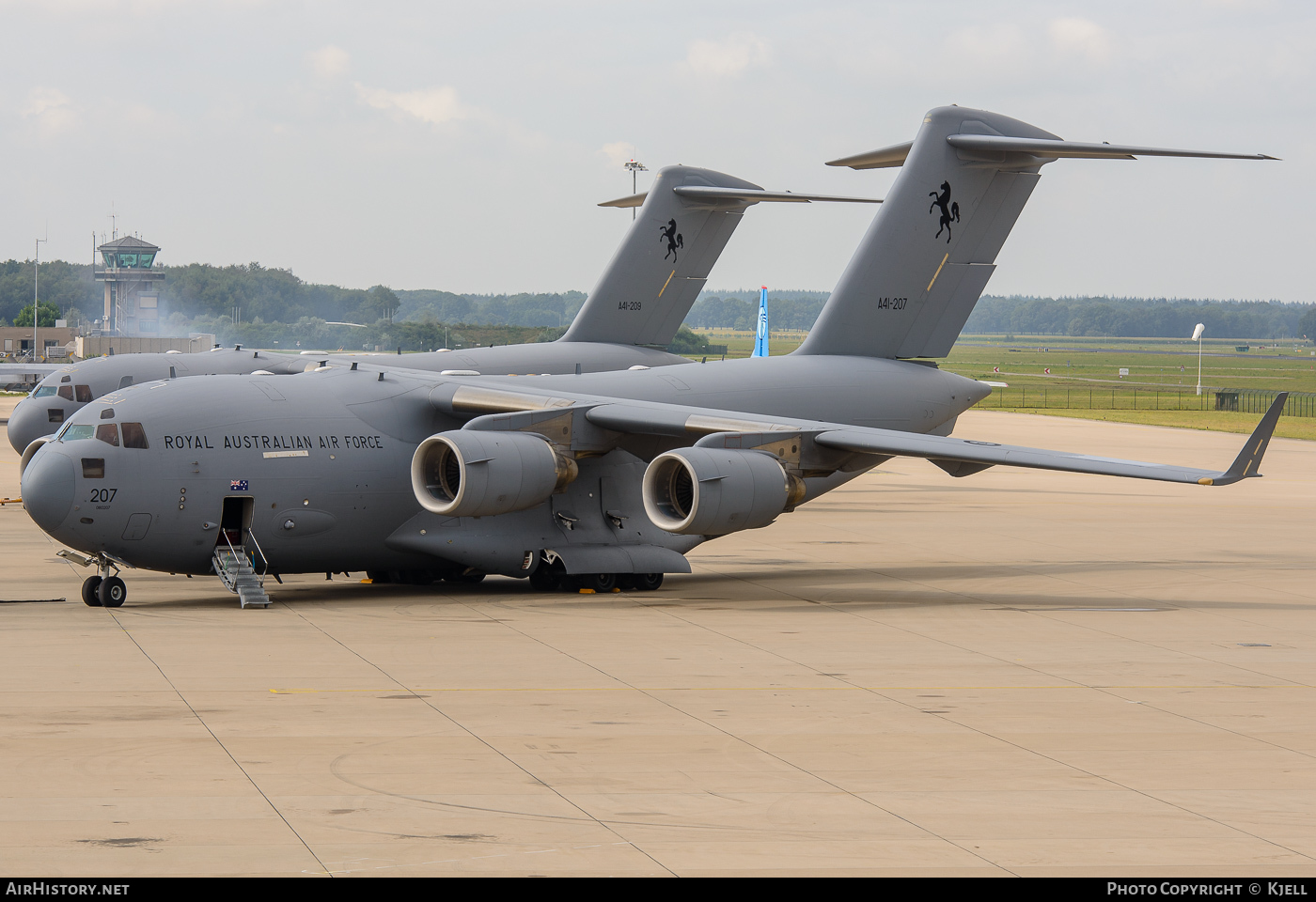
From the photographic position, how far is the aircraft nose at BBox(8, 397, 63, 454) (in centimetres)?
2844

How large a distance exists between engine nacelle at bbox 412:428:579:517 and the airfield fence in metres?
52.3

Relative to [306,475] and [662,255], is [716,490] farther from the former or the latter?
[662,255]

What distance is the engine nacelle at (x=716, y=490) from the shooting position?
58.1 feet

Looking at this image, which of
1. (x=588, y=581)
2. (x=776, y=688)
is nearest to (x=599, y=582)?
(x=588, y=581)

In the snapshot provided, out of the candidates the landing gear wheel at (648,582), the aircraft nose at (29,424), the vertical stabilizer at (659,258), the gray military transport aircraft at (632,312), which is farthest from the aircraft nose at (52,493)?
the vertical stabilizer at (659,258)

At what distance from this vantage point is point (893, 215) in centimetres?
2300

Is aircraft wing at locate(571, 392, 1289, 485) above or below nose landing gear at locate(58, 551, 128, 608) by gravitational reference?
above

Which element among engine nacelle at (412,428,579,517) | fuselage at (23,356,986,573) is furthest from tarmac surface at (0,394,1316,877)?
engine nacelle at (412,428,579,517)

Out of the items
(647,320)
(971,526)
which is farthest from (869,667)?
(647,320)

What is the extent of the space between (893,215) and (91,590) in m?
12.4

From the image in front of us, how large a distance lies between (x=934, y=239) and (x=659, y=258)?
315 inches

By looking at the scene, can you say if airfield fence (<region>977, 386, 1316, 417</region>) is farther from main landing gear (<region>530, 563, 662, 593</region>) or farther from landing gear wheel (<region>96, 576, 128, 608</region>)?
landing gear wheel (<region>96, 576, 128, 608</region>)

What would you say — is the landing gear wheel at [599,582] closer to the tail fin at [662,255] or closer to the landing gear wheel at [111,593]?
the landing gear wheel at [111,593]

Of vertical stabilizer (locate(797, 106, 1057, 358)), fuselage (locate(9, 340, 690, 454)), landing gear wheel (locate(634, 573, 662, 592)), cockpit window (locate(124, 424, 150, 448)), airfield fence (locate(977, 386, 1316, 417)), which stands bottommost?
landing gear wheel (locate(634, 573, 662, 592))
